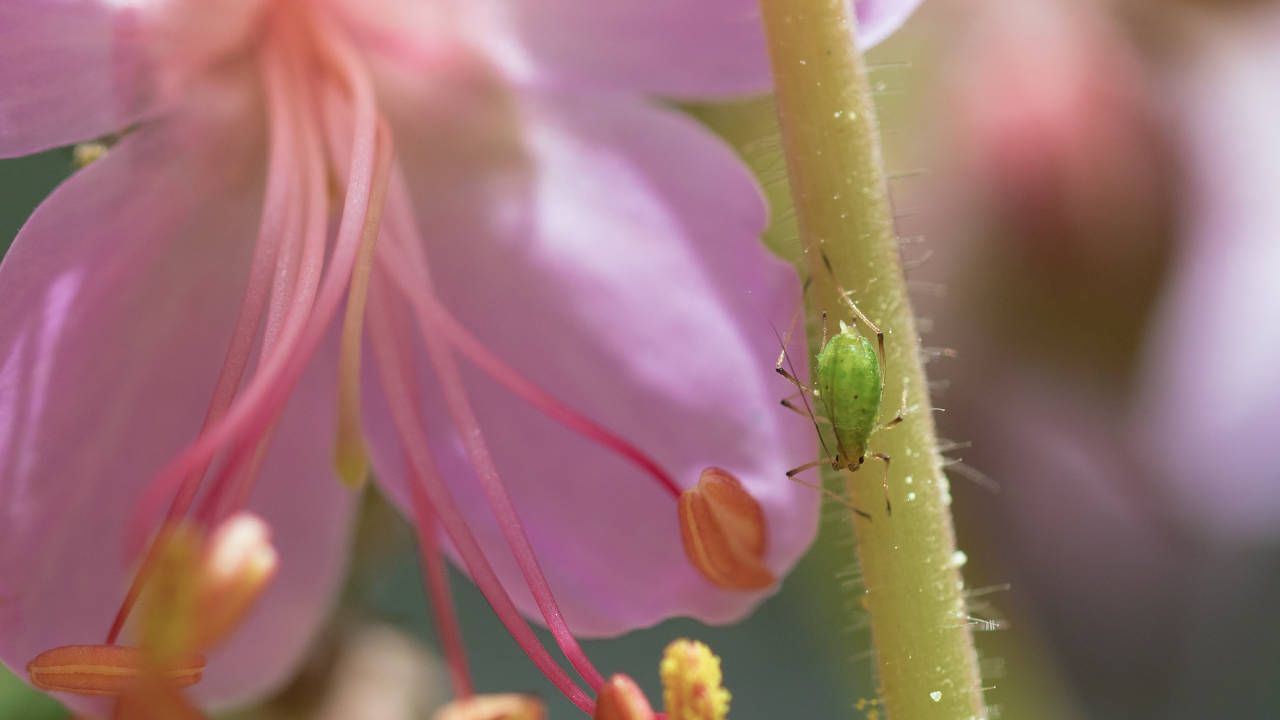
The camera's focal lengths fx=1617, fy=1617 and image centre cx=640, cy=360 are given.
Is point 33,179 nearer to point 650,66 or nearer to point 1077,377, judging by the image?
point 650,66

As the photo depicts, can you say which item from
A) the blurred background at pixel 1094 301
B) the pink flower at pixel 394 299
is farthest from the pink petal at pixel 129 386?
the blurred background at pixel 1094 301

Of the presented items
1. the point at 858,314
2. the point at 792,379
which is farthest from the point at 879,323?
the point at 792,379

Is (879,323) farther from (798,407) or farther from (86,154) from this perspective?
(86,154)

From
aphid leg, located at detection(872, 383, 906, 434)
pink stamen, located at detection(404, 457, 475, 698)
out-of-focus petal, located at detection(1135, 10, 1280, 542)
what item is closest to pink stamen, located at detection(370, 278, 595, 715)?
pink stamen, located at detection(404, 457, 475, 698)

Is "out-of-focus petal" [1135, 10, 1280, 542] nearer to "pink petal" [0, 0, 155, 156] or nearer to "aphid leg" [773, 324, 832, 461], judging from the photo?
"aphid leg" [773, 324, 832, 461]

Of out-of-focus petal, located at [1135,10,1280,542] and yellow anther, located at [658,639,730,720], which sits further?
out-of-focus petal, located at [1135,10,1280,542]

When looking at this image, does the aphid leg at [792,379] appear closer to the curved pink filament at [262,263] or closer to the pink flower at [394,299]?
the pink flower at [394,299]
